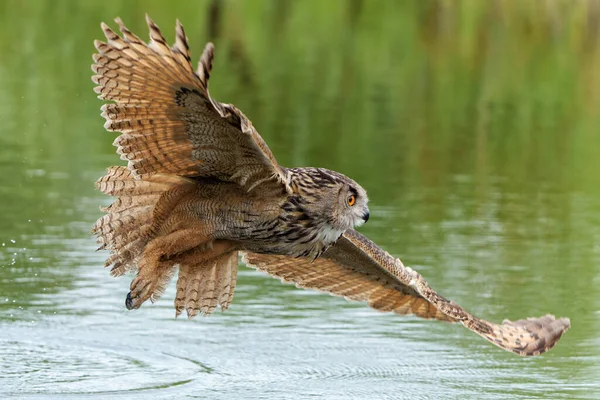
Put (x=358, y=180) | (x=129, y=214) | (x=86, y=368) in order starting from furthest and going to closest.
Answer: (x=358, y=180), (x=86, y=368), (x=129, y=214)

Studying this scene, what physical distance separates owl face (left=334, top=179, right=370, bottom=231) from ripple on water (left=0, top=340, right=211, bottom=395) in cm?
141

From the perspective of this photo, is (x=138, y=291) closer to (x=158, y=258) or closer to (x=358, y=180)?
(x=158, y=258)

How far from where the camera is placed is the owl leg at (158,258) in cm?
741

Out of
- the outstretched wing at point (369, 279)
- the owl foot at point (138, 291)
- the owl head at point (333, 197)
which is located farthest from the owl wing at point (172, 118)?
the outstretched wing at point (369, 279)

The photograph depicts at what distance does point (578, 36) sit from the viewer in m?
28.5

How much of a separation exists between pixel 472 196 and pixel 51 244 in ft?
15.5

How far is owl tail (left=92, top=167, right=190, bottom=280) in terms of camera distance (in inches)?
294

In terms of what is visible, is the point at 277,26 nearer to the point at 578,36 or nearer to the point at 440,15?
the point at 440,15

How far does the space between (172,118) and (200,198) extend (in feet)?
2.26

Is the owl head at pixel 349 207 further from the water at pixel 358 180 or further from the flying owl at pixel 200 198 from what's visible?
the water at pixel 358 180

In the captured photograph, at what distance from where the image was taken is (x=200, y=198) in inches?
294

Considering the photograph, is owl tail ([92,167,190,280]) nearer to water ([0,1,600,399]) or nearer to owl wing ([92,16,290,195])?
owl wing ([92,16,290,195])

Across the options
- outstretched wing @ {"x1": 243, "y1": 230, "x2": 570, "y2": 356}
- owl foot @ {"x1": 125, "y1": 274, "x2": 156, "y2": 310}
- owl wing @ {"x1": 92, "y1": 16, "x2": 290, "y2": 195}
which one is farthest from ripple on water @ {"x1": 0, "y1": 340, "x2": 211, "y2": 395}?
owl wing @ {"x1": 92, "y1": 16, "x2": 290, "y2": 195}

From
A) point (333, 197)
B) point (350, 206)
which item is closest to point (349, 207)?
point (350, 206)
